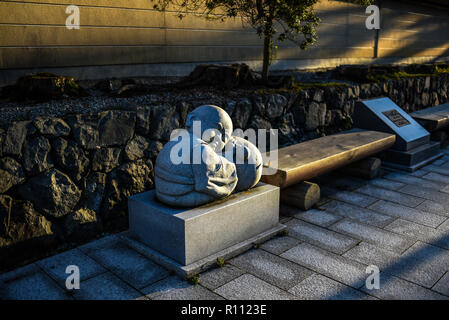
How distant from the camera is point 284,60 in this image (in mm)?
10078

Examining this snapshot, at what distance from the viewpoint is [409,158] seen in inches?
238

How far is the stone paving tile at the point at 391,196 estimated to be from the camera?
15.8 ft

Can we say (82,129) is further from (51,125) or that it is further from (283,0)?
(283,0)

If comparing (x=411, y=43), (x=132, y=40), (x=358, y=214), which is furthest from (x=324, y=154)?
(x=411, y=43)

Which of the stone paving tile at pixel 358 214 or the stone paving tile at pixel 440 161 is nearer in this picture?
the stone paving tile at pixel 358 214

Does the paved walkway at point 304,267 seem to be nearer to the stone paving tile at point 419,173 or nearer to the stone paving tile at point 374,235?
the stone paving tile at point 374,235

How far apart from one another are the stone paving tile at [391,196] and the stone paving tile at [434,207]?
0.25 feet

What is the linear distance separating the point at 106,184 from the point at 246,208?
147 cm

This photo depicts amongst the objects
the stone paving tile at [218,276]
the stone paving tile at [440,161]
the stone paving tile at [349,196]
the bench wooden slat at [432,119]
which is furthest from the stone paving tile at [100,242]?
the bench wooden slat at [432,119]

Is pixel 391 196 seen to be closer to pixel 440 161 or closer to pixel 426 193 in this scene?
pixel 426 193

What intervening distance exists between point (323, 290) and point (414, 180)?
10.9 feet

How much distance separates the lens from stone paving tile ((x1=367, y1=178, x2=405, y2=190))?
5324mm
